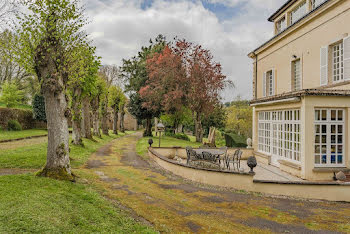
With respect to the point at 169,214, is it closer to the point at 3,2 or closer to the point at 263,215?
the point at 263,215

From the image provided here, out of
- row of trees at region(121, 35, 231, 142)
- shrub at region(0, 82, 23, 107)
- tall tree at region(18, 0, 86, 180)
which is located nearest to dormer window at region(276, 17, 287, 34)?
row of trees at region(121, 35, 231, 142)

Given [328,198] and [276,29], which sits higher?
[276,29]

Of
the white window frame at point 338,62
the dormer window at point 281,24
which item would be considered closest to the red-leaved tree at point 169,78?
the dormer window at point 281,24

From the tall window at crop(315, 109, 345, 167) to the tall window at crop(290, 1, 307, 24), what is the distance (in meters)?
8.37

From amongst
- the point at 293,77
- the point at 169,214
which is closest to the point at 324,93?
the point at 293,77

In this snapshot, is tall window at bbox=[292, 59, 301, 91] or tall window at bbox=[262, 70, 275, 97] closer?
tall window at bbox=[292, 59, 301, 91]

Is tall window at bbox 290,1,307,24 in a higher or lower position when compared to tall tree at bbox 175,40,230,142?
higher

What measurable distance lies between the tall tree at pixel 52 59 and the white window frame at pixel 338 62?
12181 mm

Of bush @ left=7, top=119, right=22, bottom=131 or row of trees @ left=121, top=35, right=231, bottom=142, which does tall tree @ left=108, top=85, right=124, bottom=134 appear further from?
bush @ left=7, top=119, right=22, bottom=131

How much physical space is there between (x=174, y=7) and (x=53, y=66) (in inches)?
396

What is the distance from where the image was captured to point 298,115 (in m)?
10.6

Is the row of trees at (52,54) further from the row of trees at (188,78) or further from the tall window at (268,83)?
the row of trees at (188,78)

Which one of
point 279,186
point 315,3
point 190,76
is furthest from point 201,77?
point 279,186

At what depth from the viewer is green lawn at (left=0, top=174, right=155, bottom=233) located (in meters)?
3.98
